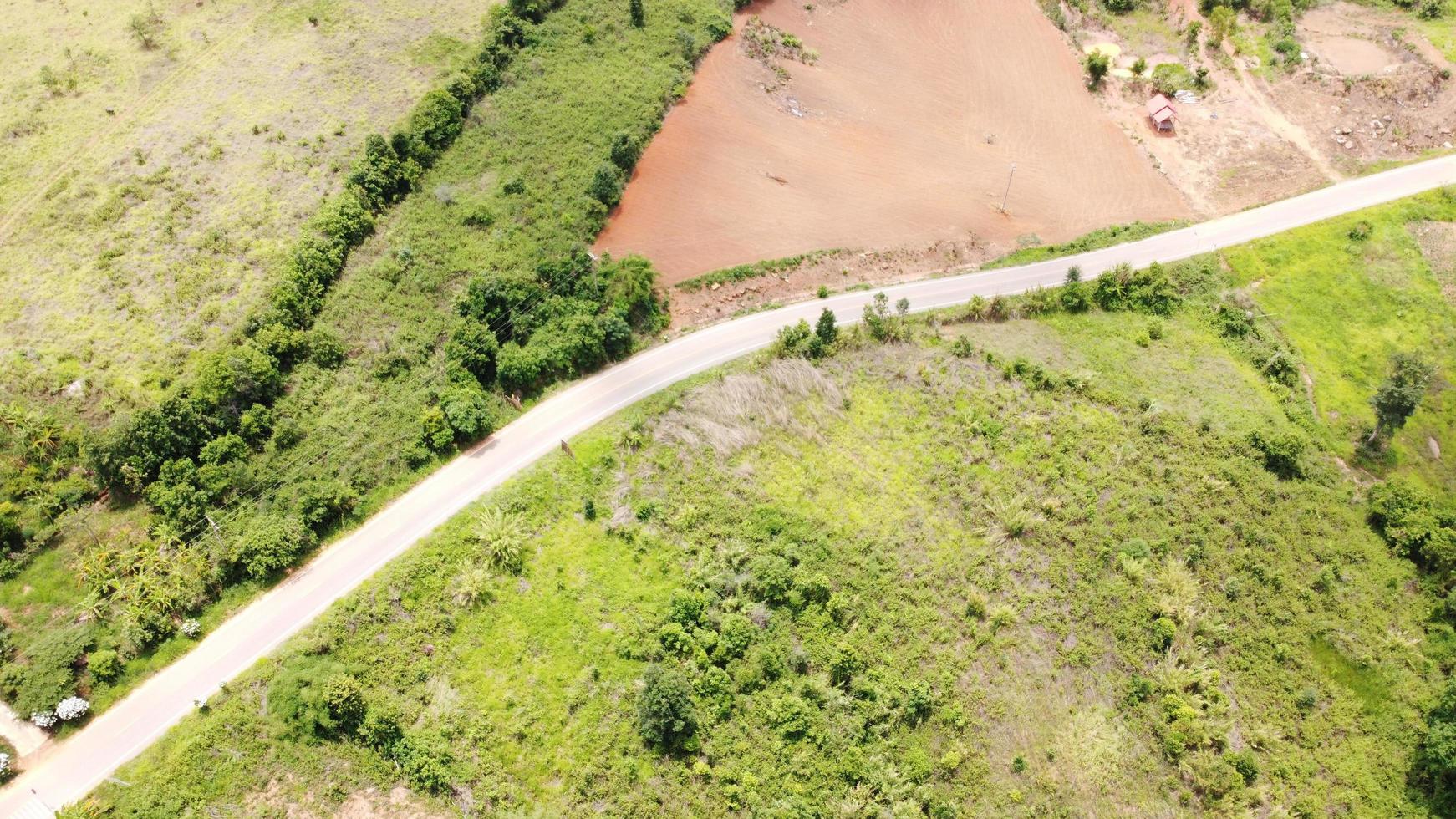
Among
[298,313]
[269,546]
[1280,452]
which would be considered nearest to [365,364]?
→ [298,313]

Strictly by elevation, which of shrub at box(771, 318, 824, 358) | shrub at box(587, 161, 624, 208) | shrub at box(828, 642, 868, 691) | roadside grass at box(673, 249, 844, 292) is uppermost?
shrub at box(587, 161, 624, 208)

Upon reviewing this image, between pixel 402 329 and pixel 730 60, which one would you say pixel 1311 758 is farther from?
pixel 730 60

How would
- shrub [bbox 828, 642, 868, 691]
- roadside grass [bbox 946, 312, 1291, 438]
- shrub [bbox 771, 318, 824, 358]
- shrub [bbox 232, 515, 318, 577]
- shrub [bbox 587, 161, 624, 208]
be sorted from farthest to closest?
shrub [bbox 587, 161, 624, 208] < shrub [bbox 771, 318, 824, 358] < roadside grass [bbox 946, 312, 1291, 438] < shrub [bbox 232, 515, 318, 577] < shrub [bbox 828, 642, 868, 691]

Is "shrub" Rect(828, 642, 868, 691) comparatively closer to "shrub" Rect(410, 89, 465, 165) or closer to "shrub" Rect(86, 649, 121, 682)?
"shrub" Rect(86, 649, 121, 682)

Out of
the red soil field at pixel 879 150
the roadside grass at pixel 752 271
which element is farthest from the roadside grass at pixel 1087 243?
the roadside grass at pixel 752 271

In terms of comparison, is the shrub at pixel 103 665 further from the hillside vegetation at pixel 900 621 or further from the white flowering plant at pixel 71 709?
the hillside vegetation at pixel 900 621

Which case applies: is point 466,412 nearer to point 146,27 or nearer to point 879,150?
point 879,150

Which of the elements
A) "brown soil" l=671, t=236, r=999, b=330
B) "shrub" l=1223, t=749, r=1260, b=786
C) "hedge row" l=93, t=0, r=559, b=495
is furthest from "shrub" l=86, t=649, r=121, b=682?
"shrub" l=1223, t=749, r=1260, b=786
